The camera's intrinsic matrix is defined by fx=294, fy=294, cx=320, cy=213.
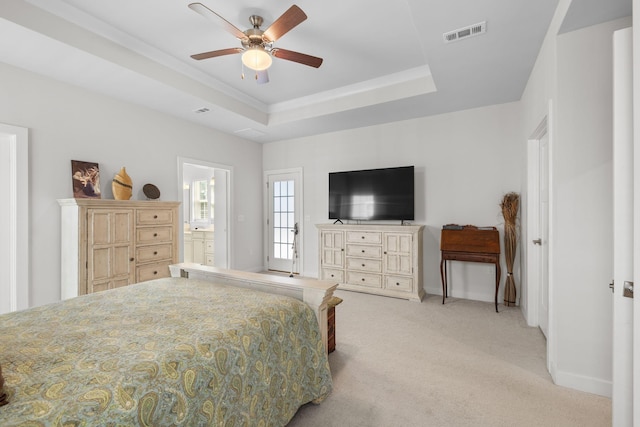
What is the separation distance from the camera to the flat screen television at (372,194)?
173 inches

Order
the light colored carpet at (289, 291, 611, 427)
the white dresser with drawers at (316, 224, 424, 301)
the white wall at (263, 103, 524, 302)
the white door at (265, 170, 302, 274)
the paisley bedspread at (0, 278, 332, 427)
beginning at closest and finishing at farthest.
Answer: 1. the paisley bedspread at (0, 278, 332, 427)
2. the light colored carpet at (289, 291, 611, 427)
3. the white wall at (263, 103, 524, 302)
4. the white dresser with drawers at (316, 224, 424, 301)
5. the white door at (265, 170, 302, 274)

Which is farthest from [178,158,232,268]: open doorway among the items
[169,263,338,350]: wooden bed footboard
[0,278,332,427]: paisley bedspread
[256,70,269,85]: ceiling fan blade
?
[0,278,332,427]: paisley bedspread

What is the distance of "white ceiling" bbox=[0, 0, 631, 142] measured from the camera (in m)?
2.28

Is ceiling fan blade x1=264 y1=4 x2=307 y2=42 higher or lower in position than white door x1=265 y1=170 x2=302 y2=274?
higher

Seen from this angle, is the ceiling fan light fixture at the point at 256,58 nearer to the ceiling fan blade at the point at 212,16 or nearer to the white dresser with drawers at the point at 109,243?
the ceiling fan blade at the point at 212,16

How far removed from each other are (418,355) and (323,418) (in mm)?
1142

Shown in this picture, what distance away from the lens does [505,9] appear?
2.14 meters

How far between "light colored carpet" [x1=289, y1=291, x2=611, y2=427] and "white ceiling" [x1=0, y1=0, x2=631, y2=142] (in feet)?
8.14

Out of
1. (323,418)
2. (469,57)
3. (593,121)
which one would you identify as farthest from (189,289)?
(469,57)

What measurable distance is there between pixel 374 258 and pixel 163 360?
11.5 feet

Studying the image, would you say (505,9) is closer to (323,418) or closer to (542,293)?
(542,293)
